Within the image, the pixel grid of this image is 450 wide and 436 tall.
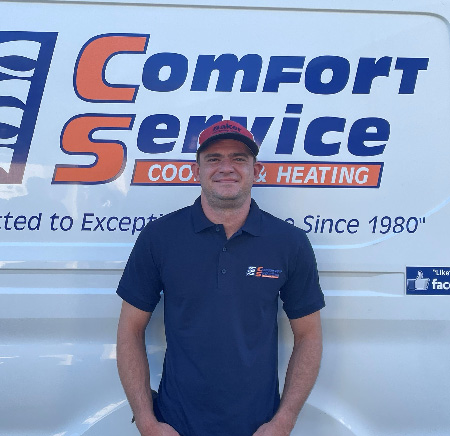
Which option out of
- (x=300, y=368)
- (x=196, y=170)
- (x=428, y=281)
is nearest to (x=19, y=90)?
(x=196, y=170)

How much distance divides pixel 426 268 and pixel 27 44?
1.63 meters

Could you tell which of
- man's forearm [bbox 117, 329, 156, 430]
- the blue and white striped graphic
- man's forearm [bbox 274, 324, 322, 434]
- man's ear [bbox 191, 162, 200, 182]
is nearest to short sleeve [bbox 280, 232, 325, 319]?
man's forearm [bbox 274, 324, 322, 434]

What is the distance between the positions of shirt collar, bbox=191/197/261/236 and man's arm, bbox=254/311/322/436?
1.17 feet

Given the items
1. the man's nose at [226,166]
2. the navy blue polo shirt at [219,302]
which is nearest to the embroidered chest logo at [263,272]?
the navy blue polo shirt at [219,302]

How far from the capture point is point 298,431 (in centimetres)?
173

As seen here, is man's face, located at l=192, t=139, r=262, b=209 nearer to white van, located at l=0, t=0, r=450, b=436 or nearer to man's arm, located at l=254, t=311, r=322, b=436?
white van, located at l=0, t=0, r=450, b=436

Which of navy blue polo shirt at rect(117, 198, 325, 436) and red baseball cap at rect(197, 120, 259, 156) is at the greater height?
red baseball cap at rect(197, 120, 259, 156)

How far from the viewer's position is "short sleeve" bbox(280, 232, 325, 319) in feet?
5.11

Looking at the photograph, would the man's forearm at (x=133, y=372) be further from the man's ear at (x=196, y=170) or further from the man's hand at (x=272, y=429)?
the man's ear at (x=196, y=170)

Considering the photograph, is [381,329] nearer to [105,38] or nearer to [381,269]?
[381,269]

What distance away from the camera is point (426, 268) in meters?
1.70

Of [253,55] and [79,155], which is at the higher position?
[253,55]

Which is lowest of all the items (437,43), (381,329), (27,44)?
(381,329)

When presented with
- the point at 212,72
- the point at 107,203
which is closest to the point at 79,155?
the point at 107,203
